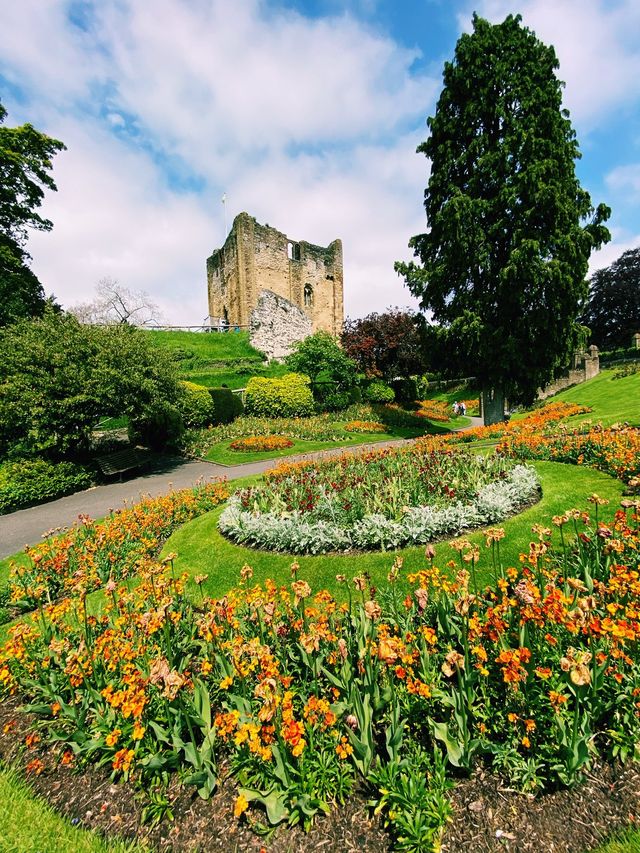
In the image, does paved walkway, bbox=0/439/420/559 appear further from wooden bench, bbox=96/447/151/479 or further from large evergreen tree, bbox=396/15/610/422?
large evergreen tree, bbox=396/15/610/422

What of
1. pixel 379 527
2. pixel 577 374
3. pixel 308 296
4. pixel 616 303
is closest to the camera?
pixel 379 527

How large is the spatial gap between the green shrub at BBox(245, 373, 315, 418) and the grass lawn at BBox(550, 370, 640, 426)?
14.5 m

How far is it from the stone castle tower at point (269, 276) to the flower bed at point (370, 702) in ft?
114

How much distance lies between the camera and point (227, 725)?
254 centimetres

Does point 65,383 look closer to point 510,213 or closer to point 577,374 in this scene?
point 510,213

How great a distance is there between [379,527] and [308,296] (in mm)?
44774

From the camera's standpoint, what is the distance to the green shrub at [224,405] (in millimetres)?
22141

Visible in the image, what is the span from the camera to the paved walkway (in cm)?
972

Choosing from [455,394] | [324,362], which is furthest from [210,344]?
[455,394]

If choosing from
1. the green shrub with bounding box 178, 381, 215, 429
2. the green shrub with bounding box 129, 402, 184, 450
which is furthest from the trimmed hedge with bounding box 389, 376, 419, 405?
the green shrub with bounding box 129, 402, 184, 450

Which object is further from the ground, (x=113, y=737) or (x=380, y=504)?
(x=380, y=504)

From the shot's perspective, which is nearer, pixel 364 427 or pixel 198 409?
pixel 198 409

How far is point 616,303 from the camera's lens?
4425 cm

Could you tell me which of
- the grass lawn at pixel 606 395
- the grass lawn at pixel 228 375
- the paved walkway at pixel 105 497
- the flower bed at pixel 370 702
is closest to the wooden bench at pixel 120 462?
the paved walkway at pixel 105 497
